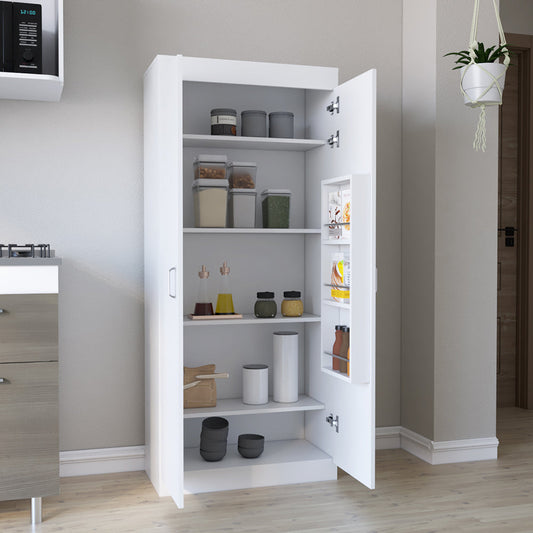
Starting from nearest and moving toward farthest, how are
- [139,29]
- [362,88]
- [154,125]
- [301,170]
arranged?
[362,88] → [154,125] → [139,29] → [301,170]

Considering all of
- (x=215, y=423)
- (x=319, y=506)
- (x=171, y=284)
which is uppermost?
(x=171, y=284)

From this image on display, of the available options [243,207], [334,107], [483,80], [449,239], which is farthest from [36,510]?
[483,80]

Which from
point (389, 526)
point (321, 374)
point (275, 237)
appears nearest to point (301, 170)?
point (275, 237)

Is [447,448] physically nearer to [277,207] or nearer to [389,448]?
[389,448]

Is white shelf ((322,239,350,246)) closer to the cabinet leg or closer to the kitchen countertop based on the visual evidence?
the kitchen countertop

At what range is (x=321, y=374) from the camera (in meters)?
3.33

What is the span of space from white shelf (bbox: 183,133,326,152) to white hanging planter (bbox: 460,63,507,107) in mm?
775

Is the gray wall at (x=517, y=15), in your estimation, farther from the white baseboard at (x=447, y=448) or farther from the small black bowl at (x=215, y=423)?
the small black bowl at (x=215, y=423)

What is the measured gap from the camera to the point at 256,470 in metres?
3.13

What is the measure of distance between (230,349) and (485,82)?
5.43 ft

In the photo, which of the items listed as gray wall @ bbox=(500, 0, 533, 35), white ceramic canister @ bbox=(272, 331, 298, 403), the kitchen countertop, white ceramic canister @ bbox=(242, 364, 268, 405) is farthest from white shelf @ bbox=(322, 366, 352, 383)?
gray wall @ bbox=(500, 0, 533, 35)

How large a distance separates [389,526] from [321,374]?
0.82 meters

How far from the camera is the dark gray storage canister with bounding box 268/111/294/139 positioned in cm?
330

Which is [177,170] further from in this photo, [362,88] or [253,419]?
[253,419]
